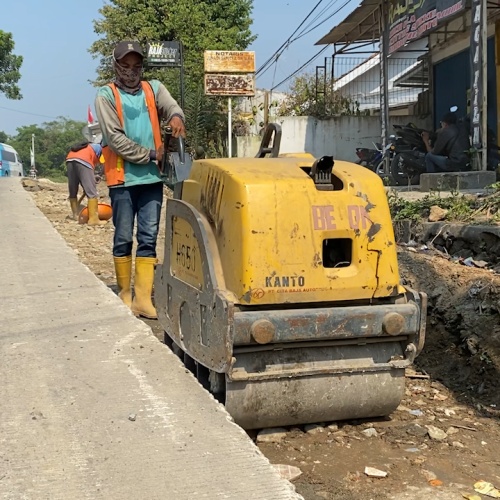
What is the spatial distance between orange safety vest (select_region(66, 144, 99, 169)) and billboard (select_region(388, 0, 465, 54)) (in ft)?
19.3

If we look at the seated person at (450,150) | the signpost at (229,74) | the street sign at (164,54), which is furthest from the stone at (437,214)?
the street sign at (164,54)

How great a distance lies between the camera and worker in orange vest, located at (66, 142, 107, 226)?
10305 mm

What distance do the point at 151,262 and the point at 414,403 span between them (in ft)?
7.10

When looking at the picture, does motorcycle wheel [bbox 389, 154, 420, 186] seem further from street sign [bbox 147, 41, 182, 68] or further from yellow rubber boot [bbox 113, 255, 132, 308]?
yellow rubber boot [bbox 113, 255, 132, 308]

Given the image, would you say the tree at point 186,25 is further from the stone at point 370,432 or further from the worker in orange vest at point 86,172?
the stone at point 370,432

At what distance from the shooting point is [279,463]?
294cm

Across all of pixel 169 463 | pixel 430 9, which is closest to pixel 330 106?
pixel 430 9

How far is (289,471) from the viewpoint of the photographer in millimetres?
2805

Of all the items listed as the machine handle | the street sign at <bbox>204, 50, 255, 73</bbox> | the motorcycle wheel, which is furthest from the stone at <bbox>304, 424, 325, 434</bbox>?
the street sign at <bbox>204, 50, 255, 73</bbox>

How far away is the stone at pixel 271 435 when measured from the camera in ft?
10.3

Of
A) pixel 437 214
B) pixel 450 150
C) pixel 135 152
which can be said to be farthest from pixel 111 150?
pixel 450 150

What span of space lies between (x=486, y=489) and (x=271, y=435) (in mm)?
960

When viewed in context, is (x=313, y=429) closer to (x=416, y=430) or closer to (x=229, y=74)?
(x=416, y=430)

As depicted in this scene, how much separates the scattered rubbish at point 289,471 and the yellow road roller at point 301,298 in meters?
0.28
